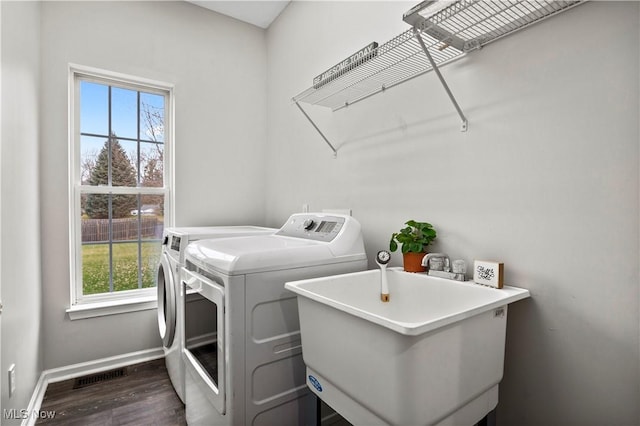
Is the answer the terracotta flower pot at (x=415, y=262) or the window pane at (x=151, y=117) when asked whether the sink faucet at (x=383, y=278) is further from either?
the window pane at (x=151, y=117)

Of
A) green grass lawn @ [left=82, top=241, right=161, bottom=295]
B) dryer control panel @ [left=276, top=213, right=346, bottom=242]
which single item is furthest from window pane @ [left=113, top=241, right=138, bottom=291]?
dryer control panel @ [left=276, top=213, right=346, bottom=242]

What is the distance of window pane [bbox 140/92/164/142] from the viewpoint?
102 inches

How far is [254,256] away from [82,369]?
6.32ft

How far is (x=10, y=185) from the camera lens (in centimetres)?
149

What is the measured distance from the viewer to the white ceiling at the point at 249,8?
262cm

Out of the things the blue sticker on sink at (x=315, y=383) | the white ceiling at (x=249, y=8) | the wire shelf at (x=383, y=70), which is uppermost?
the white ceiling at (x=249, y=8)

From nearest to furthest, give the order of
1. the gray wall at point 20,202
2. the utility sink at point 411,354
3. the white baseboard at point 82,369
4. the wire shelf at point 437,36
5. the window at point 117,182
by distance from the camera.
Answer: the utility sink at point 411,354, the wire shelf at point 437,36, the gray wall at point 20,202, the white baseboard at point 82,369, the window at point 117,182

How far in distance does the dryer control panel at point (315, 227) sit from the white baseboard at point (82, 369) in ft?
4.93

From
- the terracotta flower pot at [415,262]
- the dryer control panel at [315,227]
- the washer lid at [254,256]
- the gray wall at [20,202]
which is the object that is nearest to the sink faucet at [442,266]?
the terracotta flower pot at [415,262]

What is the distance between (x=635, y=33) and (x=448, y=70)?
62 cm

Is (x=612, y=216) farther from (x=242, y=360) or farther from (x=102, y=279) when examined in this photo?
(x=102, y=279)

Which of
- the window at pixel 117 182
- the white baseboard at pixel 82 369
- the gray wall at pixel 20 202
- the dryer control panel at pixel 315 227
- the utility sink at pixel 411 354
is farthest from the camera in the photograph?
the window at pixel 117 182

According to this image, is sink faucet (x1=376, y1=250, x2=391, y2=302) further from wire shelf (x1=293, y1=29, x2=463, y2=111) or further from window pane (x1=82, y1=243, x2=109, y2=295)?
window pane (x1=82, y1=243, x2=109, y2=295)

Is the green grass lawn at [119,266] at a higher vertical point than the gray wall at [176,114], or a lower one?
lower
